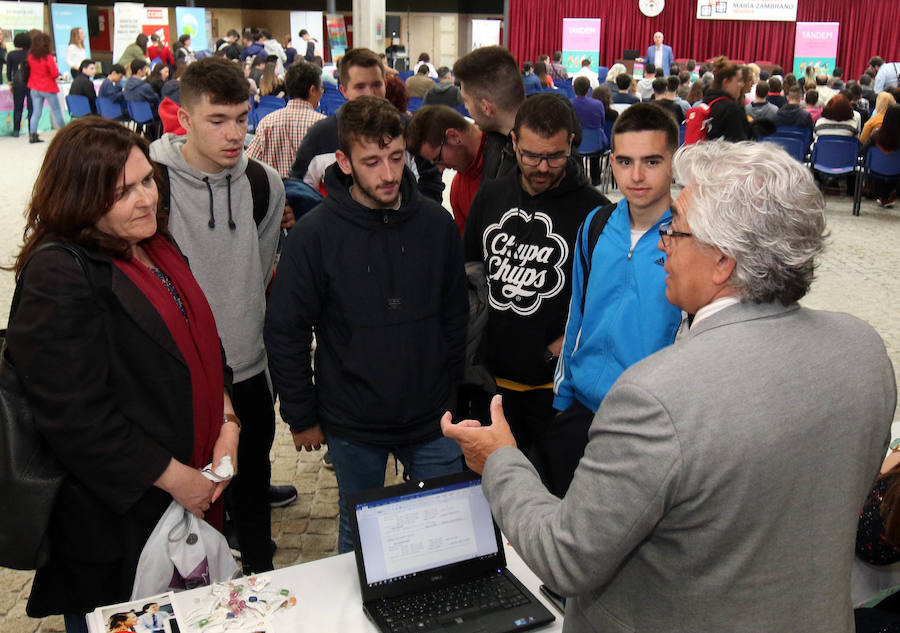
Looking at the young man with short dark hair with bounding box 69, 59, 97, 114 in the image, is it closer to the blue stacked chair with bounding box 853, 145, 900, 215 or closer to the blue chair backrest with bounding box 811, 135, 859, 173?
the blue chair backrest with bounding box 811, 135, 859, 173

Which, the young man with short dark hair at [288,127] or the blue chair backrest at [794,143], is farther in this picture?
the blue chair backrest at [794,143]

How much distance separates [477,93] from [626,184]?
3.83 ft

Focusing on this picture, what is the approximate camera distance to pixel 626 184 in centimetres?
200

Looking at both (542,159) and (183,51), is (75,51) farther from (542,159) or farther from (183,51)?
(542,159)

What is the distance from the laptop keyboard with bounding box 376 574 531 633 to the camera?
150cm

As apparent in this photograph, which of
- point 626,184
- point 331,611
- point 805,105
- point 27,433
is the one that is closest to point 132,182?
point 27,433

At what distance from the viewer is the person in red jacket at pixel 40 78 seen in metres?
11.5

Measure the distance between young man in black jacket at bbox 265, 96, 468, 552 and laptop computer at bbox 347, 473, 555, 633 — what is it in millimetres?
504

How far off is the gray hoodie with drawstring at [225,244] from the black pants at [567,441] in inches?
35.1

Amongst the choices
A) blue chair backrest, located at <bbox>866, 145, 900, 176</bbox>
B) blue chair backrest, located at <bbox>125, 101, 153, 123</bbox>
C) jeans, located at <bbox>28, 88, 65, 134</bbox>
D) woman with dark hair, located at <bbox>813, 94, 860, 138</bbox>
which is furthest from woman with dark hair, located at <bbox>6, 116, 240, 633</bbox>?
jeans, located at <bbox>28, 88, 65, 134</bbox>

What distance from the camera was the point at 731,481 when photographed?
3.40 feet

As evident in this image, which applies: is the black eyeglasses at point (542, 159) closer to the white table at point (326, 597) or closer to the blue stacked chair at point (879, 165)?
the white table at point (326, 597)

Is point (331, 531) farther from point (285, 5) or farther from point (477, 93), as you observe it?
point (285, 5)

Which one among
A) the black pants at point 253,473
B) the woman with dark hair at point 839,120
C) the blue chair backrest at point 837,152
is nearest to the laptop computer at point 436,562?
the black pants at point 253,473
